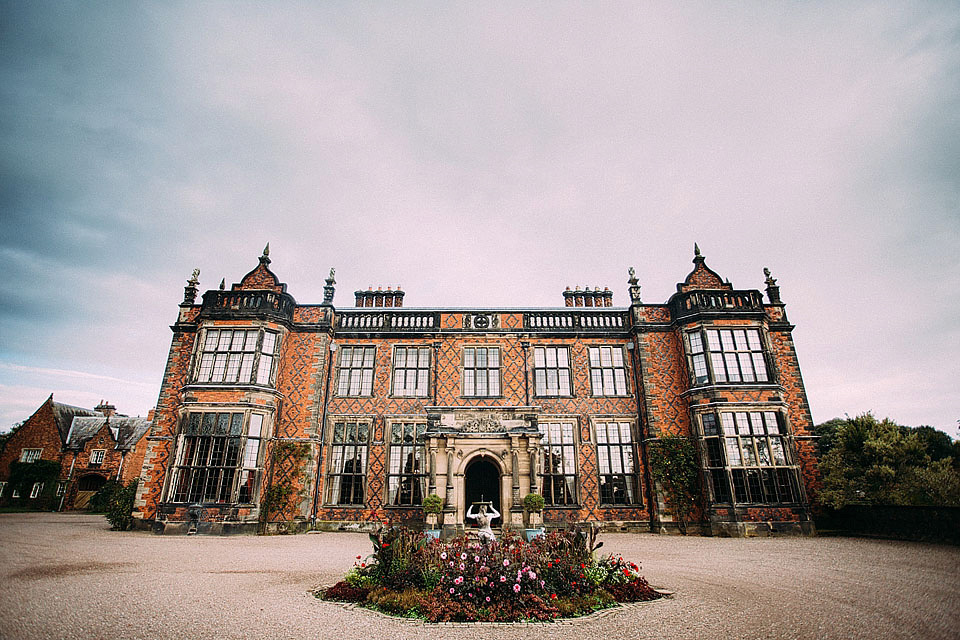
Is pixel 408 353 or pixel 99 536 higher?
pixel 408 353

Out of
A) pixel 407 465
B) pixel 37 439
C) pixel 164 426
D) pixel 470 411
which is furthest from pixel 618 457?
pixel 37 439

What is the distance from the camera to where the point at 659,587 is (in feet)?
27.0

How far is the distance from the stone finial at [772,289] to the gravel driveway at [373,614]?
11.3 m

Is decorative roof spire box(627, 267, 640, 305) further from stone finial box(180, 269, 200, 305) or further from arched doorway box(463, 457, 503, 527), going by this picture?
stone finial box(180, 269, 200, 305)

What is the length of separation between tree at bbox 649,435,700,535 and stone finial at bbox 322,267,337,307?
654 inches

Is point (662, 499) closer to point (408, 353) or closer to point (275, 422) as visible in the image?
point (408, 353)

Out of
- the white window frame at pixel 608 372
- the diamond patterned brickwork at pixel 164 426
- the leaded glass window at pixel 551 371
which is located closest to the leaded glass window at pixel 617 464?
the white window frame at pixel 608 372

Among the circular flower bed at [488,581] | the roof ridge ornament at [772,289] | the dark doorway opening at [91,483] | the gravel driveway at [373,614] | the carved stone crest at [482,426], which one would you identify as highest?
the roof ridge ornament at [772,289]

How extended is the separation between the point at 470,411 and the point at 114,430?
37.5 meters

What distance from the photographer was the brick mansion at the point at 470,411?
1756 cm

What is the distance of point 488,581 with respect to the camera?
6898mm

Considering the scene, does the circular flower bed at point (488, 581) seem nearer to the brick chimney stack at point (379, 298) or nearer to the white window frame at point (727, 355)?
the white window frame at point (727, 355)

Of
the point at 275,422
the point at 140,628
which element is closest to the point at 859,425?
the point at 140,628

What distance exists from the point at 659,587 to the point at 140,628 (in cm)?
830
